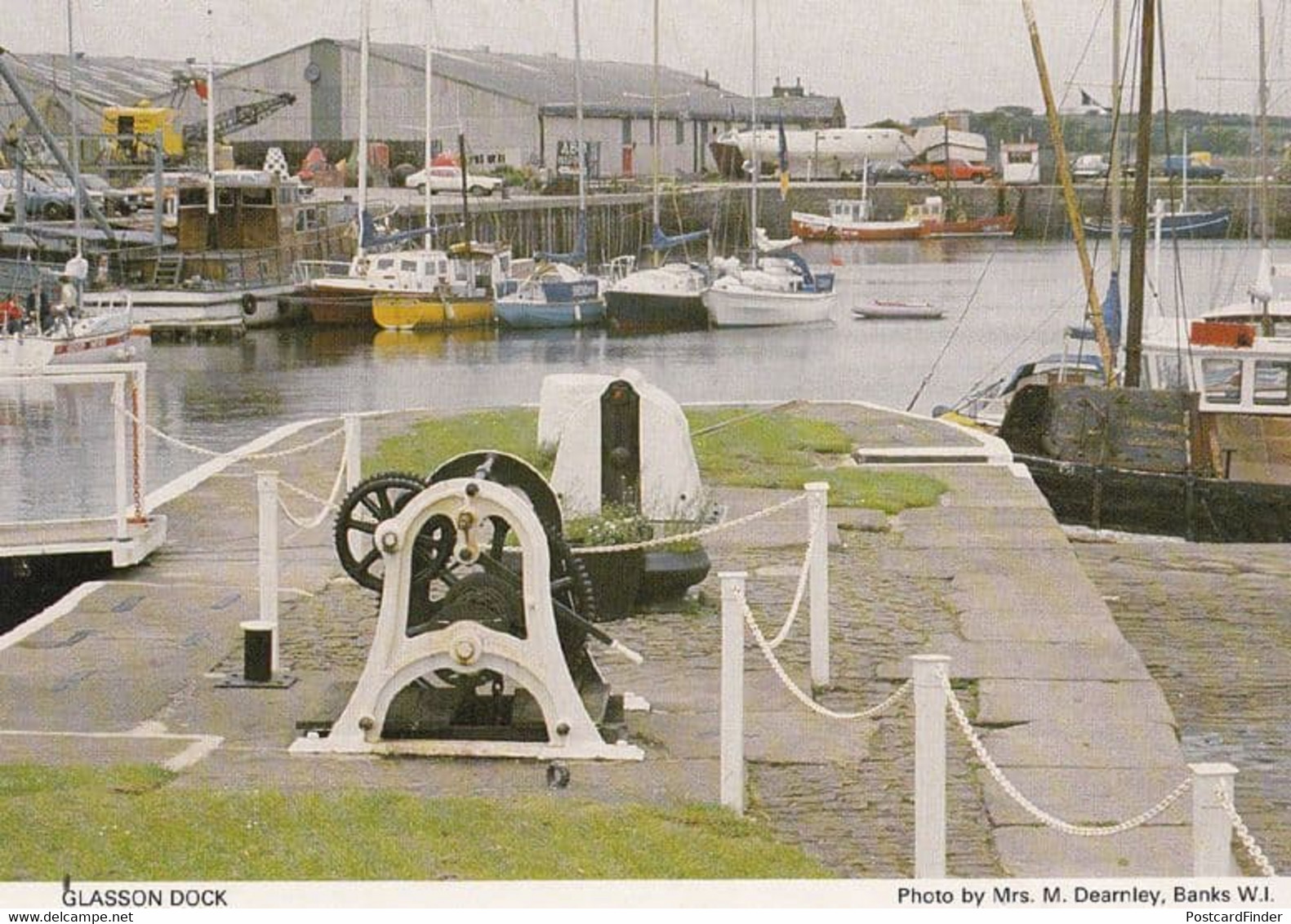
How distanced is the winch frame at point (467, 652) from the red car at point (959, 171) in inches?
3530

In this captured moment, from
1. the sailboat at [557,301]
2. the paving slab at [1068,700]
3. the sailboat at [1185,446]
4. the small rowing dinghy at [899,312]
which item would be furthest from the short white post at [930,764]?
the small rowing dinghy at [899,312]

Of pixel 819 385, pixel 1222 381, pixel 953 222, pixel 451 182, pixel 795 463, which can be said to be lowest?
pixel 819 385

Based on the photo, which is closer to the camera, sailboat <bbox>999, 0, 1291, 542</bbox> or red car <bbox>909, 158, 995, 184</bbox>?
sailboat <bbox>999, 0, 1291, 542</bbox>

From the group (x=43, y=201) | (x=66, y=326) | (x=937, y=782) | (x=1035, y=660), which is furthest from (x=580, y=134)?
(x=937, y=782)

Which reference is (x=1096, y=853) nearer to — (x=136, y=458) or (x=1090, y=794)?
(x=1090, y=794)

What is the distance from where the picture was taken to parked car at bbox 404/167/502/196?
69125 mm

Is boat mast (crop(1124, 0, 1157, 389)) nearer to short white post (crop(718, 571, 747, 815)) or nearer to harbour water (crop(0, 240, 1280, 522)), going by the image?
harbour water (crop(0, 240, 1280, 522))

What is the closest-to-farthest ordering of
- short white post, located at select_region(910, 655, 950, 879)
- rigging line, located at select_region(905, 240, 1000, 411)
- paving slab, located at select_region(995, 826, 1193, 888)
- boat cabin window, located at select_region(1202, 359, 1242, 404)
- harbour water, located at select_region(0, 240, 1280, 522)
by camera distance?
short white post, located at select_region(910, 655, 950, 879) → paving slab, located at select_region(995, 826, 1193, 888) → boat cabin window, located at select_region(1202, 359, 1242, 404) → rigging line, located at select_region(905, 240, 1000, 411) → harbour water, located at select_region(0, 240, 1280, 522)

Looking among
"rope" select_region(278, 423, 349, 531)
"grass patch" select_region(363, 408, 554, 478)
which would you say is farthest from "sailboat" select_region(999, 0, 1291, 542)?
"rope" select_region(278, 423, 349, 531)

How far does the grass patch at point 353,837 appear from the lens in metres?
6.78

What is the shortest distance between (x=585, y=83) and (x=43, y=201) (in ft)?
42.1

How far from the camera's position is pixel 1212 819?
551cm

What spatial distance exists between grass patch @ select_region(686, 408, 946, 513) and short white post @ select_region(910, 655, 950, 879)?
758 cm

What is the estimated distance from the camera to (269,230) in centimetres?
5681
